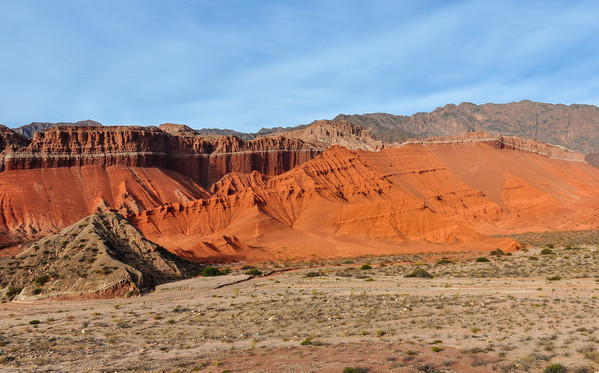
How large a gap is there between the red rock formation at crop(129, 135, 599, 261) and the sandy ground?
109ft

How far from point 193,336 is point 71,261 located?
67.1ft

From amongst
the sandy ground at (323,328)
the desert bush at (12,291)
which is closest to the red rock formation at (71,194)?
the desert bush at (12,291)

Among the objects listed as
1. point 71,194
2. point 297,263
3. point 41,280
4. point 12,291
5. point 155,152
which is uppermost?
point 155,152

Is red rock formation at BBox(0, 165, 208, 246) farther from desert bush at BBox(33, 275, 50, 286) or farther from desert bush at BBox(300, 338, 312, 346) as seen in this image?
desert bush at BBox(300, 338, 312, 346)

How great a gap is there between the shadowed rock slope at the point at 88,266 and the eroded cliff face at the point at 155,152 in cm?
8068

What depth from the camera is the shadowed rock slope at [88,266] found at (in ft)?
106

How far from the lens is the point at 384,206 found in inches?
3118

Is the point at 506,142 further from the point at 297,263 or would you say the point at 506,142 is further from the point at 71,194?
the point at 71,194

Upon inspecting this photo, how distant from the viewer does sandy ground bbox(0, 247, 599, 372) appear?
1392 cm

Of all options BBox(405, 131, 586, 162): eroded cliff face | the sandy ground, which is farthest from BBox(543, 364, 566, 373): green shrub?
BBox(405, 131, 586, 162): eroded cliff face

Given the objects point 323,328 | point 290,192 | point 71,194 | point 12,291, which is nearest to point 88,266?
point 12,291

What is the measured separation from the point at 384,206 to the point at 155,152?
7390cm

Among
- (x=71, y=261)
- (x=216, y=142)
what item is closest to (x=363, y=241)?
(x=71, y=261)

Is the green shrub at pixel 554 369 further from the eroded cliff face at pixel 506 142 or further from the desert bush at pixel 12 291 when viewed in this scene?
the eroded cliff face at pixel 506 142
